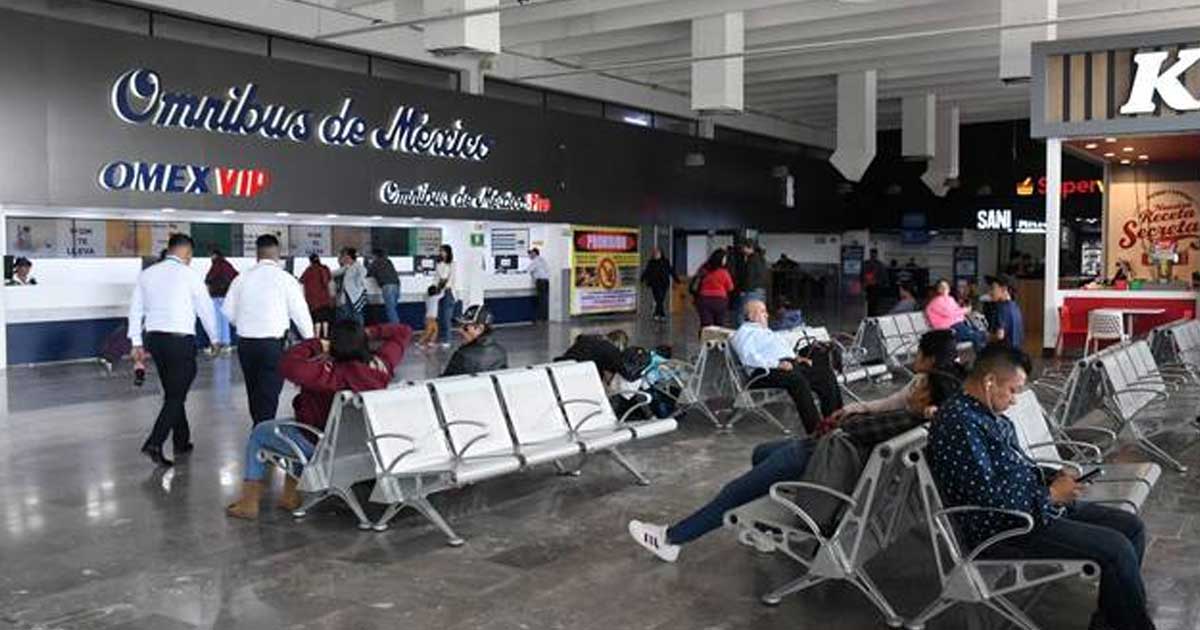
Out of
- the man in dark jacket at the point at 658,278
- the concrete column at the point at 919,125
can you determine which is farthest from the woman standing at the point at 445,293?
the concrete column at the point at 919,125

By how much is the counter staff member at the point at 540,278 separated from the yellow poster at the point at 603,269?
74 centimetres

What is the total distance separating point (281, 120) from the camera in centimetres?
1381

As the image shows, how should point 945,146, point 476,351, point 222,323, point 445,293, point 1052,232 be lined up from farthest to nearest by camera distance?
point 945,146, point 445,293, point 222,323, point 1052,232, point 476,351

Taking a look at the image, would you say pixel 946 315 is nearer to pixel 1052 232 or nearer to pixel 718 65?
pixel 1052 232

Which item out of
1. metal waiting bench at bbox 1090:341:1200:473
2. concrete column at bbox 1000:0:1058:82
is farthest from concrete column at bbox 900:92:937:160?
metal waiting bench at bbox 1090:341:1200:473

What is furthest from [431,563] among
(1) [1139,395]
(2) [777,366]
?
(1) [1139,395]

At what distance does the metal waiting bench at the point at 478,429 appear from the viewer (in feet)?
17.4

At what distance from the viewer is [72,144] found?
11.7 metres

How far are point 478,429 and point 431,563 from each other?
1011mm

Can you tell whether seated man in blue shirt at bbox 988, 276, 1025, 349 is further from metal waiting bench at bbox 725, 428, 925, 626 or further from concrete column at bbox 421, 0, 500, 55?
metal waiting bench at bbox 725, 428, 925, 626

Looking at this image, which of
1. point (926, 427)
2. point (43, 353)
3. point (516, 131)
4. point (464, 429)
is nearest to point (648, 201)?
point (516, 131)

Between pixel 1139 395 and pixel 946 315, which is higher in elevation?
pixel 946 315

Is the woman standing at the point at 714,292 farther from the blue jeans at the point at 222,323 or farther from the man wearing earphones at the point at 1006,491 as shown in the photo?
the man wearing earphones at the point at 1006,491

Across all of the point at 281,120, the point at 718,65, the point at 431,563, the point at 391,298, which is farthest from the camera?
the point at 718,65
